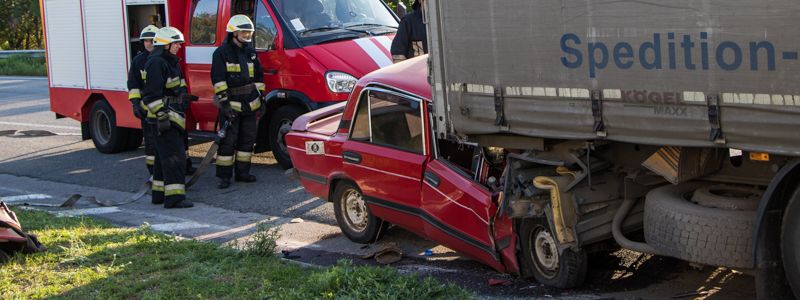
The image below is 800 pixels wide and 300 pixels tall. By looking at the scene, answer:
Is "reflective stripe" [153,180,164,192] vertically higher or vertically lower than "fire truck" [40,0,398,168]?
lower

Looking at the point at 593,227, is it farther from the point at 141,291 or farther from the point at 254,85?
the point at 254,85

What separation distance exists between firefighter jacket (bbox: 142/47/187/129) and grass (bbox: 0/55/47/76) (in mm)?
21611

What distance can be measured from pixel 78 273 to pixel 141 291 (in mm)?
811

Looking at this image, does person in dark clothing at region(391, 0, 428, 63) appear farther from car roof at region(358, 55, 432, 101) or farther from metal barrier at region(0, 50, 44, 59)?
metal barrier at region(0, 50, 44, 59)

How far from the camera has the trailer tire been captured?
5.46 metres

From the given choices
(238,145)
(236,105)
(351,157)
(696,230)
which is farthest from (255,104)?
(696,230)

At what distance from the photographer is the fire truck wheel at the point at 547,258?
21.4 ft

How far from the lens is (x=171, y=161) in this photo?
10.7m

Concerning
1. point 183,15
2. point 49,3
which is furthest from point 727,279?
point 49,3

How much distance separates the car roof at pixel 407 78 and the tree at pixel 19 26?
112ft

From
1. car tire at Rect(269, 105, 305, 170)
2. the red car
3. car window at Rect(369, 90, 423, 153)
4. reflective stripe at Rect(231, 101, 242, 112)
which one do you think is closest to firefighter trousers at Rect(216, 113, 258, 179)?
reflective stripe at Rect(231, 101, 242, 112)

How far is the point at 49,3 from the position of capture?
15516mm

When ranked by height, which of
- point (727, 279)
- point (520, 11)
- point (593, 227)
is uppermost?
point (520, 11)

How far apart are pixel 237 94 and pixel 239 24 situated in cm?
75
